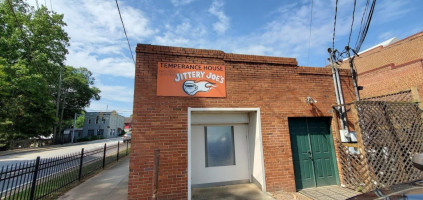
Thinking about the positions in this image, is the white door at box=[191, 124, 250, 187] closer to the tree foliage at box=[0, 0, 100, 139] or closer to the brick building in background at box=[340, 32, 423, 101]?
the brick building in background at box=[340, 32, 423, 101]

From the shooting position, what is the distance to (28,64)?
20.0 metres

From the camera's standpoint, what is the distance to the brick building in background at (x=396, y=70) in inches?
583

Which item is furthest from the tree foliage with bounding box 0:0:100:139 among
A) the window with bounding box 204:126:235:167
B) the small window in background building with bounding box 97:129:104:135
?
the small window in background building with bounding box 97:129:104:135

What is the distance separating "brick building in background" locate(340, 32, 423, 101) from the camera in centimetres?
1482

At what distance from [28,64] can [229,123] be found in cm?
2499

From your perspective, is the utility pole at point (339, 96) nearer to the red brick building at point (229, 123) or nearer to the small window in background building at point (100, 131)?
the red brick building at point (229, 123)

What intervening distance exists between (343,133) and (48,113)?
30.2 m

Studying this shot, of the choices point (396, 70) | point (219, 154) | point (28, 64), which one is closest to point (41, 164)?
point (219, 154)

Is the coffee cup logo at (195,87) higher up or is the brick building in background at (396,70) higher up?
the brick building in background at (396,70)

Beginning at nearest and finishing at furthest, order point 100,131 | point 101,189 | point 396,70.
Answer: point 101,189 → point 396,70 → point 100,131

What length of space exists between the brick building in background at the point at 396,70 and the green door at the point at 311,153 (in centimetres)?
1296

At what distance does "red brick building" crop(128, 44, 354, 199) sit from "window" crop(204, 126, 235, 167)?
32 millimetres

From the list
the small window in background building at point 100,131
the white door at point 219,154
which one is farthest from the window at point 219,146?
the small window in background building at point 100,131

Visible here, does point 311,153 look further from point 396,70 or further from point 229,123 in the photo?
point 396,70
